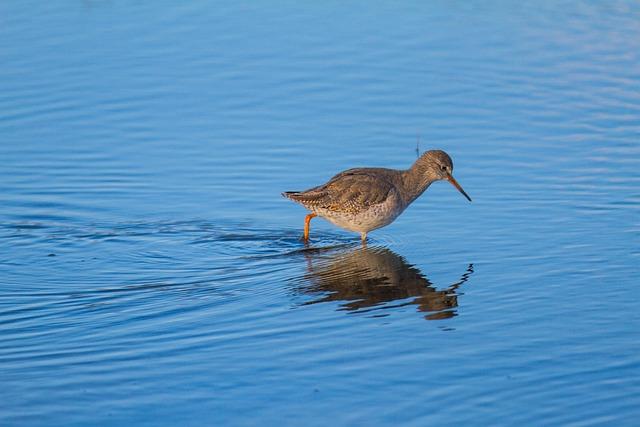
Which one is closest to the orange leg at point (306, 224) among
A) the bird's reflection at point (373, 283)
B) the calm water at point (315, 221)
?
the calm water at point (315, 221)

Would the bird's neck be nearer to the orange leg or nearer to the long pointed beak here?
the long pointed beak

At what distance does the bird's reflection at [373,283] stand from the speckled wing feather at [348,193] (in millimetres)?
460

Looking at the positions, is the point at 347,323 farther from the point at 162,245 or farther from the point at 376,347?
the point at 162,245

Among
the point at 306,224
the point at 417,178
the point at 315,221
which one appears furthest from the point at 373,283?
the point at 315,221

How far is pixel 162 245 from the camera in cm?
1125

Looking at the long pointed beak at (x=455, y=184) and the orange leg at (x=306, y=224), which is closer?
the orange leg at (x=306, y=224)

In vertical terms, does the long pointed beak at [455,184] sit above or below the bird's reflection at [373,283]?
above

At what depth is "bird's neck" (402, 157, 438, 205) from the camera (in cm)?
1220

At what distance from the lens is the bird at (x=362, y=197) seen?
38.5 ft

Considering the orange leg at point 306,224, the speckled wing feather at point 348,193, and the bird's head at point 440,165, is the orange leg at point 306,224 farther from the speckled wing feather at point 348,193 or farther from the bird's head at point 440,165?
the bird's head at point 440,165

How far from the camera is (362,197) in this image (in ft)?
38.7

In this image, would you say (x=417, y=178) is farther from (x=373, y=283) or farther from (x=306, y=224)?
(x=373, y=283)

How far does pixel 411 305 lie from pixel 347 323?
2.43 ft

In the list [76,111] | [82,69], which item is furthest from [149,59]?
[76,111]
